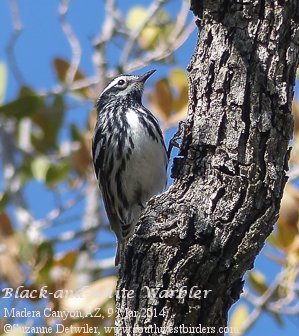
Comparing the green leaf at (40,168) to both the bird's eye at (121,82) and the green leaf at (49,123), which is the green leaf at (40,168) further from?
the bird's eye at (121,82)

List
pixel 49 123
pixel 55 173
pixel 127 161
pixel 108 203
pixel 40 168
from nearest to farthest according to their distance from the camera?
1. pixel 127 161
2. pixel 108 203
3. pixel 55 173
4. pixel 40 168
5. pixel 49 123

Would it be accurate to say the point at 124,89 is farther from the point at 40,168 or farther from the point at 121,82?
the point at 40,168

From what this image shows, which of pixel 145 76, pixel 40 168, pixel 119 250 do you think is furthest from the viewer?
pixel 40 168

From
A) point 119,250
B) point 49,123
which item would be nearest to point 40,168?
point 49,123

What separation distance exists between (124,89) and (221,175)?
182 inches

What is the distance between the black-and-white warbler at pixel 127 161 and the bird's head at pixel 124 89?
12.7 inches

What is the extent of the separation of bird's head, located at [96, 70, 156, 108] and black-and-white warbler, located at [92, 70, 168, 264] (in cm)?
32

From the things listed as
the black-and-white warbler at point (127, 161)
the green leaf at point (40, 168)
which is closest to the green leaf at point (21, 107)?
the black-and-white warbler at point (127, 161)

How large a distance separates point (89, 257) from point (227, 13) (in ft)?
20.9

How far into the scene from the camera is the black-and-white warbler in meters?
7.73

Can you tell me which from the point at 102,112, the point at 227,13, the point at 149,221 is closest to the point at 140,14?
the point at 102,112

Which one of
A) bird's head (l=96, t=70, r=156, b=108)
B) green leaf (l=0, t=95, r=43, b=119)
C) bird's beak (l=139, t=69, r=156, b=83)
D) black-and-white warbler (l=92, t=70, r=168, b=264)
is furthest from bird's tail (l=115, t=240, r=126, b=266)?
bird's beak (l=139, t=69, r=156, b=83)

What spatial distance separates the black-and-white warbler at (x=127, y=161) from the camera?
7734mm

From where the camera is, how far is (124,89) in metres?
8.76
